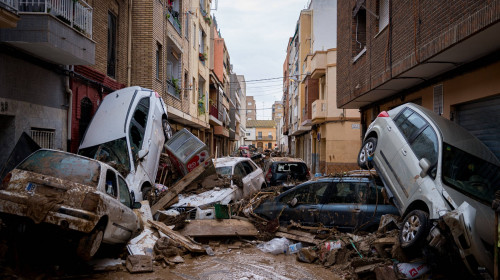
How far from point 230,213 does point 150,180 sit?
2575 mm

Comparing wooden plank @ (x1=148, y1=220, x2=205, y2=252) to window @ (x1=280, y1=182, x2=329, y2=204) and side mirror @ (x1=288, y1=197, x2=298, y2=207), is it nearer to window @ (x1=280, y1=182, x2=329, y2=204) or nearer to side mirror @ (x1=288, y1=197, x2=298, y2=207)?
side mirror @ (x1=288, y1=197, x2=298, y2=207)

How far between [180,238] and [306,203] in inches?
104

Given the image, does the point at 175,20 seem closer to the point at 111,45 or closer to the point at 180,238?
the point at 111,45

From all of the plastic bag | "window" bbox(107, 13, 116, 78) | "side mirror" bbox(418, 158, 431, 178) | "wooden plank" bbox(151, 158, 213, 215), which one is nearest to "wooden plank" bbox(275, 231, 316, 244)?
the plastic bag

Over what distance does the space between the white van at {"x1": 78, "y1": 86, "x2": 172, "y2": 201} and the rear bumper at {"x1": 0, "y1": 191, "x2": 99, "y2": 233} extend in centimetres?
353

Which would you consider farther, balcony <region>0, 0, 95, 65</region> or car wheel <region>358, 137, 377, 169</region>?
car wheel <region>358, 137, 377, 169</region>

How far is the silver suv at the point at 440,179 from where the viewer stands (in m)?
4.49

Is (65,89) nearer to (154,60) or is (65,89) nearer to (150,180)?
(150,180)

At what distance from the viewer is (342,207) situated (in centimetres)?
722

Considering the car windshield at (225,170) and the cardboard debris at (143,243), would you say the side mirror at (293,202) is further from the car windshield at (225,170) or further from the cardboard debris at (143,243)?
the car windshield at (225,170)

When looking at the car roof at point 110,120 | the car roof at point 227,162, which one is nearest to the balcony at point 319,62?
the car roof at point 227,162

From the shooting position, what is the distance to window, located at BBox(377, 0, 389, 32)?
10.9 meters

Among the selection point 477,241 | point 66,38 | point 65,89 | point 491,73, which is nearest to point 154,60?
point 65,89

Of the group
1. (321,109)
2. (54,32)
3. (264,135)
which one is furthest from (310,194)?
(264,135)
